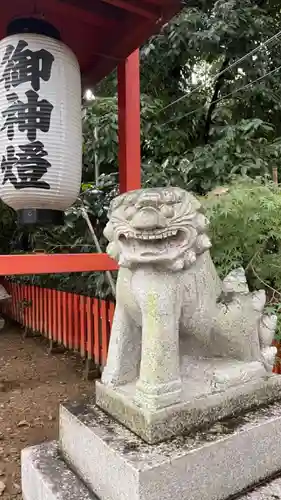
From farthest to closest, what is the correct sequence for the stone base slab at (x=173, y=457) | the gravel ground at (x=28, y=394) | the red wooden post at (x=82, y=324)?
1. the red wooden post at (x=82, y=324)
2. the gravel ground at (x=28, y=394)
3. the stone base slab at (x=173, y=457)

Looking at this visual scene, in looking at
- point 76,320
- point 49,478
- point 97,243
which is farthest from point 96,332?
point 49,478

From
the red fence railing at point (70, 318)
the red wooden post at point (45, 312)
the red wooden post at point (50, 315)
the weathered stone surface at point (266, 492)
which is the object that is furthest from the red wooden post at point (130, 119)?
the red wooden post at point (45, 312)

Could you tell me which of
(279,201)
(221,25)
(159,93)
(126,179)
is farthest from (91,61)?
(159,93)

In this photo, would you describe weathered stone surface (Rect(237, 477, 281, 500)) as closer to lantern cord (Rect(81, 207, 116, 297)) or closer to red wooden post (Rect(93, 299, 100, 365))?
lantern cord (Rect(81, 207, 116, 297))

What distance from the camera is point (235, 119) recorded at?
500cm

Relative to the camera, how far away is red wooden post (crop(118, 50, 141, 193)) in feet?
8.64

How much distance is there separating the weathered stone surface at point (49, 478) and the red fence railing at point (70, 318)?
76.3 inches

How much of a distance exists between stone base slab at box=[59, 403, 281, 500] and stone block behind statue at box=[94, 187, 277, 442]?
133 millimetres

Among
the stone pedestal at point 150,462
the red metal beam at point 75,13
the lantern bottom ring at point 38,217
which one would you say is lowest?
the stone pedestal at point 150,462

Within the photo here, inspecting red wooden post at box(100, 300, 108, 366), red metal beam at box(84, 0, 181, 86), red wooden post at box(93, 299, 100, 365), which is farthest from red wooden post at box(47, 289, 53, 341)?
red metal beam at box(84, 0, 181, 86)

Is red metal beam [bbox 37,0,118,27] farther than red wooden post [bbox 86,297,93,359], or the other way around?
red wooden post [bbox 86,297,93,359]

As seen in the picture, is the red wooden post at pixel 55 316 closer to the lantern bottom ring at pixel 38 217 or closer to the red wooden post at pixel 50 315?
the red wooden post at pixel 50 315

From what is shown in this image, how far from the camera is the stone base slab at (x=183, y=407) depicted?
132 centimetres

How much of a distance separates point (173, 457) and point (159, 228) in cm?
74
